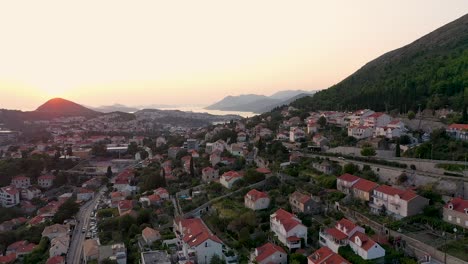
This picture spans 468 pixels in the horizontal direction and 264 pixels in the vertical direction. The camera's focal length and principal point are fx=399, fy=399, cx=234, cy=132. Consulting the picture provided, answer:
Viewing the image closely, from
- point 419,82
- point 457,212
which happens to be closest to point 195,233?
point 457,212

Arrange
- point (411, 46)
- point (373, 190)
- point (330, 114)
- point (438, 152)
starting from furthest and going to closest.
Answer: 1. point (411, 46)
2. point (330, 114)
3. point (438, 152)
4. point (373, 190)

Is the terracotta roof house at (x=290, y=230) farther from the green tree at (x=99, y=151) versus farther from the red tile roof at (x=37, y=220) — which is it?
the green tree at (x=99, y=151)

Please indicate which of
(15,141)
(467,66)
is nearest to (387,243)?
(467,66)

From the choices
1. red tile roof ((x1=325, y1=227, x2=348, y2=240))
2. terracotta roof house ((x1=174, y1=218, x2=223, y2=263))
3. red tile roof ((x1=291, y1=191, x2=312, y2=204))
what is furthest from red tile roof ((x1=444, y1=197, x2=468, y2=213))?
terracotta roof house ((x1=174, y1=218, x2=223, y2=263))

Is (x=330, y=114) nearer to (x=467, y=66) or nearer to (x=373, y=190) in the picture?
(x=467, y=66)

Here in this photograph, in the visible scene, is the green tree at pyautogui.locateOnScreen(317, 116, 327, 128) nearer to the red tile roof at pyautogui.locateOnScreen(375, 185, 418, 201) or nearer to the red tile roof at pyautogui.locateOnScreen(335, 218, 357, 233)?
the red tile roof at pyautogui.locateOnScreen(375, 185, 418, 201)
